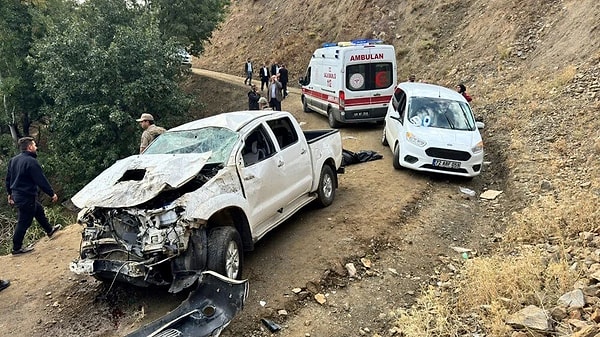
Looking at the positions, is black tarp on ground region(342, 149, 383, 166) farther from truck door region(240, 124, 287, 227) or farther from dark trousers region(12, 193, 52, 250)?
dark trousers region(12, 193, 52, 250)

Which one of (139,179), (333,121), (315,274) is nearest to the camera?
(139,179)

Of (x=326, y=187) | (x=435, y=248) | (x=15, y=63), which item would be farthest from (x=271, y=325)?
(x=15, y=63)

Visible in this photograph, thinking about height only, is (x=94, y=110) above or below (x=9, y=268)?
above

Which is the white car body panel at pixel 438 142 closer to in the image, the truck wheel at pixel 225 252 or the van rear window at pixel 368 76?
the van rear window at pixel 368 76

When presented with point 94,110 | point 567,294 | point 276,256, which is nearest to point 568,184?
point 567,294

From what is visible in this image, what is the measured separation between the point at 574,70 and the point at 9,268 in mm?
13024

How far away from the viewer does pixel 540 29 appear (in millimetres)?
15906

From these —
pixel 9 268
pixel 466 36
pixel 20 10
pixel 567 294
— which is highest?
pixel 20 10

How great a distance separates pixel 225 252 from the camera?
15.5ft

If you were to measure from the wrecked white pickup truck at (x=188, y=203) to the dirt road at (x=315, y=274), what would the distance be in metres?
0.45

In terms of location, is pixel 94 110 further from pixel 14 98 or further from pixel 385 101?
pixel 385 101

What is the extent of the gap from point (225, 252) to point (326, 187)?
322 centimetres

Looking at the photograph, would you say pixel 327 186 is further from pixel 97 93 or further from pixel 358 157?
pixel 97 93

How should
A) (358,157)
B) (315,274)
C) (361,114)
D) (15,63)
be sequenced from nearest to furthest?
(315,274) < (358,157) < (361,114) < (15,63)
